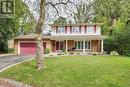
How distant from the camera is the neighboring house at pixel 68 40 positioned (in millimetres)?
52688

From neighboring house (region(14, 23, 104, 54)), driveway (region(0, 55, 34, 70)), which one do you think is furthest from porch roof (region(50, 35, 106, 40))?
driveway (region(0, 55, 34, 70))

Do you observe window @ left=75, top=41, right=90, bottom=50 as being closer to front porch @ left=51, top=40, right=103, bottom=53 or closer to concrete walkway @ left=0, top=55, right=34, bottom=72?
front porch @ left=51, top=40, right=103, bottom=53

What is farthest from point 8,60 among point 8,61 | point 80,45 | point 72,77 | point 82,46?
point 80,45

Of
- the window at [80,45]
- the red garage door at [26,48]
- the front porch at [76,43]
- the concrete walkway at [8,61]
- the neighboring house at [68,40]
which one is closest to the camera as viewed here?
the concrete walkway at [8,61]

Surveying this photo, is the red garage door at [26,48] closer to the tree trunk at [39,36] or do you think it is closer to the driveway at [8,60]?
the driveway at [8,60]

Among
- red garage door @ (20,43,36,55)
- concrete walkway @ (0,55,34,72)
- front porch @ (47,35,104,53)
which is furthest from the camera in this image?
red garage door @ (20,43,36,55)

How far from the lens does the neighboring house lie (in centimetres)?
5269

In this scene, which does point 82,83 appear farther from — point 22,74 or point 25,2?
point 25,2

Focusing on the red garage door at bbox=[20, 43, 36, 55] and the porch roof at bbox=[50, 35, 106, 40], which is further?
the red garage door at bbox=[20, 43, 36, 55]

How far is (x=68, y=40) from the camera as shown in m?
53.3

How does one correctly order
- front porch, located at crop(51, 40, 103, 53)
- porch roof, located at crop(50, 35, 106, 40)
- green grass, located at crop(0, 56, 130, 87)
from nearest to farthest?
1. green grass, located at crop(0, 56, 130, 87)
2. porch roof, located at crop(50, 35, 106, 40)
3. front porch, located at crop(51, 40, 103, 53)

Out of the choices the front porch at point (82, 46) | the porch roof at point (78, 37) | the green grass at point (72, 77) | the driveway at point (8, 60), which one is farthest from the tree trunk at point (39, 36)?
the front porch at point (82, 46)

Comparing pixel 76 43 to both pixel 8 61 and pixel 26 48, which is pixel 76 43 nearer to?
pixel 26 48

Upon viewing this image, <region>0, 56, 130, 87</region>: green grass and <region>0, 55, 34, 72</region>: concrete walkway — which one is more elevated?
<region>0, 55, 34, 72</region>: concrete walkway
